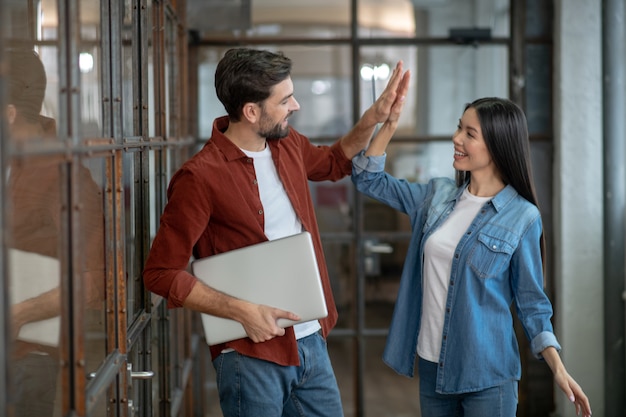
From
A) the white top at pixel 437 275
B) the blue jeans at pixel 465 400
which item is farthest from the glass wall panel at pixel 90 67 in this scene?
the blue jeans at pixel 465 400

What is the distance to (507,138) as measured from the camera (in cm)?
225

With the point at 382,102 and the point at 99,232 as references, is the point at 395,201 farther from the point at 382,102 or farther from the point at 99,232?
the point at 99,232

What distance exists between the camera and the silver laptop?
6.61 ft

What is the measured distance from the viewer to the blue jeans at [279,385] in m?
2.10

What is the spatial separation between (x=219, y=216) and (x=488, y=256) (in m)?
0.69

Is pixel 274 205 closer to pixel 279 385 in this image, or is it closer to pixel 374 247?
pixel 279 385

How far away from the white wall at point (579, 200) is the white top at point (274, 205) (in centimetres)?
201

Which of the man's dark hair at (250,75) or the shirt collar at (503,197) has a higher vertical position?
the man's dark hair at (250,75)

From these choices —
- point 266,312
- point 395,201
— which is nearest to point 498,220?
point 395,201

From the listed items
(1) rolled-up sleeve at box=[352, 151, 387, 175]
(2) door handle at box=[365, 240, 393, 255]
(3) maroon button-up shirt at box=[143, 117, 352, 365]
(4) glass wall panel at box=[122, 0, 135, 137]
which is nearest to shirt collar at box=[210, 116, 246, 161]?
(3) maroon button-up shirt at box=[143, 117, 352, 365]

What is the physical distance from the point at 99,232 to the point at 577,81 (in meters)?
2.64

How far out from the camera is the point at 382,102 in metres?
2.35

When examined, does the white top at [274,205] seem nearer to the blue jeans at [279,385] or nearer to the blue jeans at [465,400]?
the blue jeans at [279,385]

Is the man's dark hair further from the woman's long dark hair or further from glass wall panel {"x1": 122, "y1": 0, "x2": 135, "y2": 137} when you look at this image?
the woman's long dark hair
